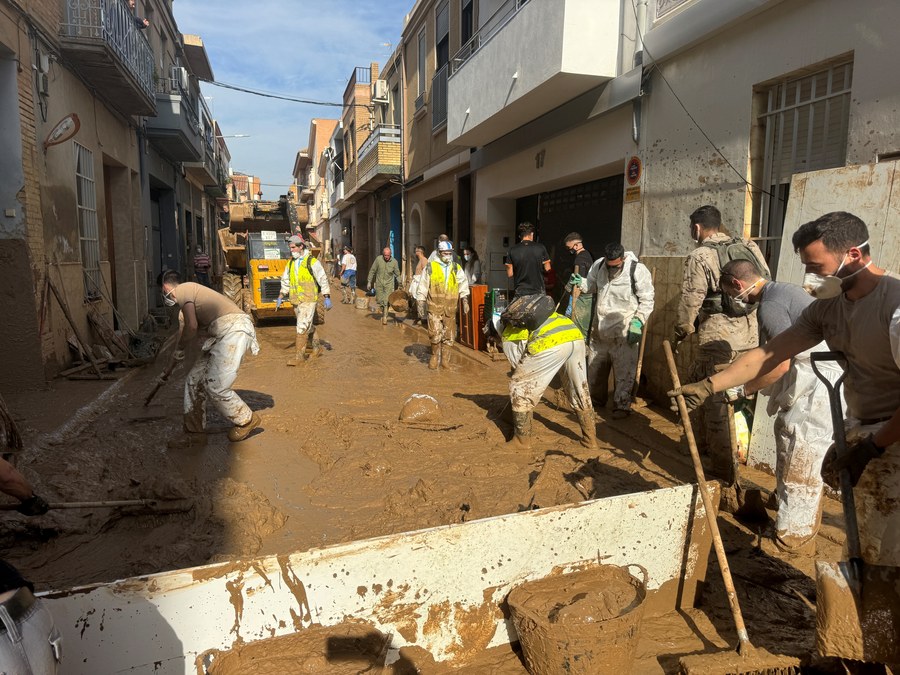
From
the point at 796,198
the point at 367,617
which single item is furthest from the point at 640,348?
the point at 367,617

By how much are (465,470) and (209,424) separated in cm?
293

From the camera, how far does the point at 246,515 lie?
3.93 m

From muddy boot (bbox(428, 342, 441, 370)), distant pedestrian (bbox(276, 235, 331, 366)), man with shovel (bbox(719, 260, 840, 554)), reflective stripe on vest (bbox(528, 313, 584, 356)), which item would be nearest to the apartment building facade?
distant pedestrian (bbox(276, 235, 331, 366))

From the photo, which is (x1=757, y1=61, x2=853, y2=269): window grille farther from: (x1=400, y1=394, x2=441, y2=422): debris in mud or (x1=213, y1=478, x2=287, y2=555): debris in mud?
(x1=213, y1=478, x2=287, y2=555): debris in mud

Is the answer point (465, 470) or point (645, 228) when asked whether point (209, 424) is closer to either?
point (465, 470)

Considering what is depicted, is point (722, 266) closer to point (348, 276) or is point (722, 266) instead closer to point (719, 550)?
point (719, 550)

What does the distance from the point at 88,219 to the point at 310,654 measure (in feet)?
32.1

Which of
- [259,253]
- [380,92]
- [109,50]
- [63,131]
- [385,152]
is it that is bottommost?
[259,253]

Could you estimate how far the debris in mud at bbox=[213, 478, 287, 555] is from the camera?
12.1 ft

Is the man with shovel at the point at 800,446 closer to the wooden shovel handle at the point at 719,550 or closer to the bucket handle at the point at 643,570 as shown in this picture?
the wooden shovel handle at the point at 719,550

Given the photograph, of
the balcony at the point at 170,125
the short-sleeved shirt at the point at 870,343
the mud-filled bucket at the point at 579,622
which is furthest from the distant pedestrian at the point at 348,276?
the short-sleeved shirt at the point at 870,343

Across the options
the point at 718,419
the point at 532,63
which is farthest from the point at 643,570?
the point at 532,63

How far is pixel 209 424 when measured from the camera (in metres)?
6.03

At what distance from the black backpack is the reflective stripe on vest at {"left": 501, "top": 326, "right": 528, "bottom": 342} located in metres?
1.47
